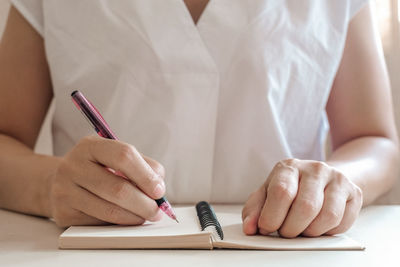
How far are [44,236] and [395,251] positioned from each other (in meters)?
0.43

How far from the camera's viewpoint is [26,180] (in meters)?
0.87

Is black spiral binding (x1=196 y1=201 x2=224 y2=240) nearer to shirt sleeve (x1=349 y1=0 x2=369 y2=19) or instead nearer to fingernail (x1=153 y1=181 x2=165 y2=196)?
fingernail (x1=153 y1=181 x2=165 y2=196)

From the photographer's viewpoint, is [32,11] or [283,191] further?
[32,11]

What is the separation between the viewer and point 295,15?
3.49 feet

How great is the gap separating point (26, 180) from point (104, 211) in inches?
10.0

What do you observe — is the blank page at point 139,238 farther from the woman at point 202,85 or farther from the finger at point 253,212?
the woman at point 202,85

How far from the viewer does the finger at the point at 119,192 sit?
66cm

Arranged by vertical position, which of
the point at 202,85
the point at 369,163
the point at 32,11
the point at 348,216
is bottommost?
the point at 369,163

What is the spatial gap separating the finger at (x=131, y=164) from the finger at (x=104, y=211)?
0.04 m

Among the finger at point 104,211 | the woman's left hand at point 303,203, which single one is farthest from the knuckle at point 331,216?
the finger at point 104,211

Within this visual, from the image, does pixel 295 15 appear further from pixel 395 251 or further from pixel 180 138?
pixel 395 251

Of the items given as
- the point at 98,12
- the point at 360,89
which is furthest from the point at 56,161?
the point at 360,89

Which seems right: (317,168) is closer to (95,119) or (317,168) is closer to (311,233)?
(311,233)

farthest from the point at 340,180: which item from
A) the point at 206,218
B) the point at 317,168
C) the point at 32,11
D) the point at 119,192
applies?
the point at 32,11
